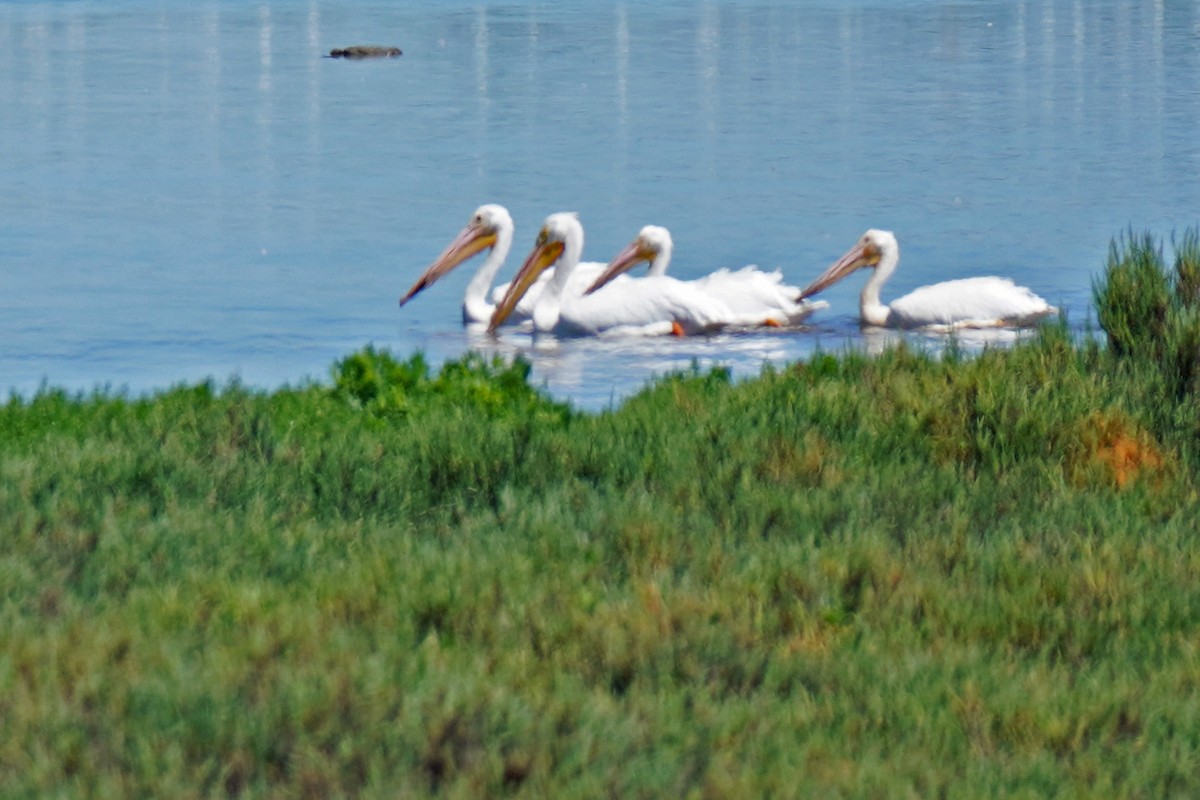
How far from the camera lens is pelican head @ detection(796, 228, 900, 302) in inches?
492

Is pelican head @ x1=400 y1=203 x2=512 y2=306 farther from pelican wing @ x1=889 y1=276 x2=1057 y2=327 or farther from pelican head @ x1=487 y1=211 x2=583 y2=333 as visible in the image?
pelican wing @ x1=889 y1=276 x2=1057 y2=327

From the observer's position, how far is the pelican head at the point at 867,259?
12.5 metres

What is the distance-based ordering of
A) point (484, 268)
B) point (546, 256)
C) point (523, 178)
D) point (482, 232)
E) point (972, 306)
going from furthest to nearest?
1. point (523, 178)
2. point (482, 232)
3. point (484, 268)
4. point (546, 256)
5. point (972, 306)

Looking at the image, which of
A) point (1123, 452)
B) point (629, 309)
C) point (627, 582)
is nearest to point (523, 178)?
point (629, 309)

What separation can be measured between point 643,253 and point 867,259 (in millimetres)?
1511

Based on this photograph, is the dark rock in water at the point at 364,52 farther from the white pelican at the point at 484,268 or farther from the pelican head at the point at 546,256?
the pelican head at the point at 546,256

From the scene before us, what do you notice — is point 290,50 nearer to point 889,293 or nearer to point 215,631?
point 889,293

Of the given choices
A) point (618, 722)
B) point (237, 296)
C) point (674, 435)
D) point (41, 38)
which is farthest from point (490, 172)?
point (41, 38)

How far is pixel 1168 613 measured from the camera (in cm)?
520

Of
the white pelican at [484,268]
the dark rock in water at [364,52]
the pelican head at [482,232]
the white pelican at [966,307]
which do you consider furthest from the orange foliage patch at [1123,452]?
the dark rock in water at [364,52]

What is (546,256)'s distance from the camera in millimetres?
12891

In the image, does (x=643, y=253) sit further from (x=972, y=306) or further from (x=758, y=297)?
(x=972, y=306)

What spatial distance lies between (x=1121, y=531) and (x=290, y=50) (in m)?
35.9

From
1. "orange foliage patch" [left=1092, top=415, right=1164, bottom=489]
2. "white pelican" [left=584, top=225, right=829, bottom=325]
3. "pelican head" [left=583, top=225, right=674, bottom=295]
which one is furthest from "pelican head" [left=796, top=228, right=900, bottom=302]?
"orange foliage patch" [left=1092, top=415, right=1164, bottom=489]
